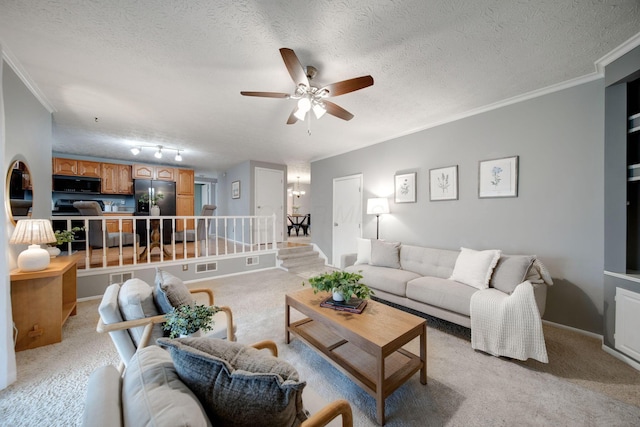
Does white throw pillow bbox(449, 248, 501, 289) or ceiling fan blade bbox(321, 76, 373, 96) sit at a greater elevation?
ceiling fan blade bbox(321, 76, 373, 96)

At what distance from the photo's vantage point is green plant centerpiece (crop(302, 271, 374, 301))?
2023 mm

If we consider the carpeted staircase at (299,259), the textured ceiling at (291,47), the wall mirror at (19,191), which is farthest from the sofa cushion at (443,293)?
the wall mirror at (19,191)

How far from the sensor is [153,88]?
→ 256 cm

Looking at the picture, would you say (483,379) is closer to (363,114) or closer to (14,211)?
(363,114)

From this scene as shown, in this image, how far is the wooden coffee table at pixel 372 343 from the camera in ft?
4.89

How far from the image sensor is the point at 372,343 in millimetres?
1509

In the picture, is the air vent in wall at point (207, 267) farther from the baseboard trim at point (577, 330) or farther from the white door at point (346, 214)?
the baseboard trim at point (577, 330)

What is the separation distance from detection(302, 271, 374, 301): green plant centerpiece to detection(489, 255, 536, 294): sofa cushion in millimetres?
1330

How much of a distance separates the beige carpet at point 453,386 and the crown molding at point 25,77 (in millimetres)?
2509

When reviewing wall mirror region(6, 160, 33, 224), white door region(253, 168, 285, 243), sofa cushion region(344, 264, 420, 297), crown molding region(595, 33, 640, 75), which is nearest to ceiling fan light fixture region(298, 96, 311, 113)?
sofa cushion region(344, 264, 420, 297)

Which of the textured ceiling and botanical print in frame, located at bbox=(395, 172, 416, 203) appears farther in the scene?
botanical print in frame, located at bbox=(395, 172, 416, 203)

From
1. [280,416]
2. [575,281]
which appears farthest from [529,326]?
[280,416]

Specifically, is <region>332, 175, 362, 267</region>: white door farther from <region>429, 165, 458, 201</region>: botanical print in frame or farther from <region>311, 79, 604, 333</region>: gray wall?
<region>429, 165, 458, 201</region>: botanical print in frame

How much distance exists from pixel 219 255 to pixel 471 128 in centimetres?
463
